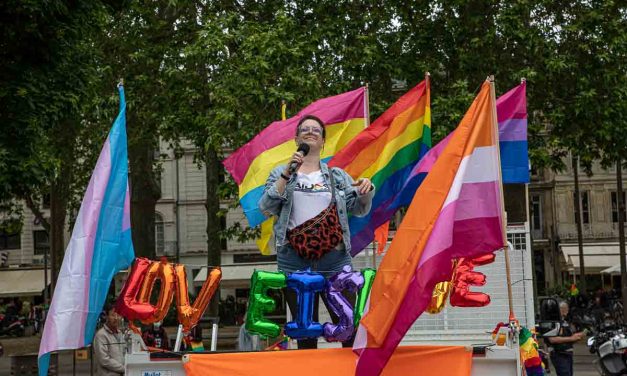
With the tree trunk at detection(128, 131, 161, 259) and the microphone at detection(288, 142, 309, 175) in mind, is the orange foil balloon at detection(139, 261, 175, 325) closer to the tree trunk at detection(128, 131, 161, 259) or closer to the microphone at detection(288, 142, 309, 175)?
the microphone at detection(288, 142, 309, 175)

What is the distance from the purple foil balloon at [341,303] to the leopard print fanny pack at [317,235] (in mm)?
282

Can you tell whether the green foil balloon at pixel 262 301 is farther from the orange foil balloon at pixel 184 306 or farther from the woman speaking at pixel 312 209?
the orange foil balloon at pixel 184 306

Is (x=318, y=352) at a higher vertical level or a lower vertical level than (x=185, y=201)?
lower

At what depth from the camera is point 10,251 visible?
209ft

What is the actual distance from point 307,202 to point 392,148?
4195mm

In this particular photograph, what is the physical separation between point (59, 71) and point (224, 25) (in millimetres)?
6812

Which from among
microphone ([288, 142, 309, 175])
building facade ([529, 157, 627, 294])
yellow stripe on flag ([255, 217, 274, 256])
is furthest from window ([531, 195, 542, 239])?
microphone ([288, 142, 309, 175])

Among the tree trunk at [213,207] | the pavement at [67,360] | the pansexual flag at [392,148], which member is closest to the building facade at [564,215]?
the pavement at [67,360]

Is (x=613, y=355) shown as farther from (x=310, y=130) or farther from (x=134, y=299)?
(x=134, y=299)

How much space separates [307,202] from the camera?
266 inches

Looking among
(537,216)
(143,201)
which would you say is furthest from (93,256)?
(537,216)

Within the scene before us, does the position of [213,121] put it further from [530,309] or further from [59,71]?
[530,309]

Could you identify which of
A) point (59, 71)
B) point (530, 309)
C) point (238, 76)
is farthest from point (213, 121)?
point (530, 309)

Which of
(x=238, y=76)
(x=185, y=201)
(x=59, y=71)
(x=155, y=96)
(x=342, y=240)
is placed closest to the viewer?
(x=342, y=240)
